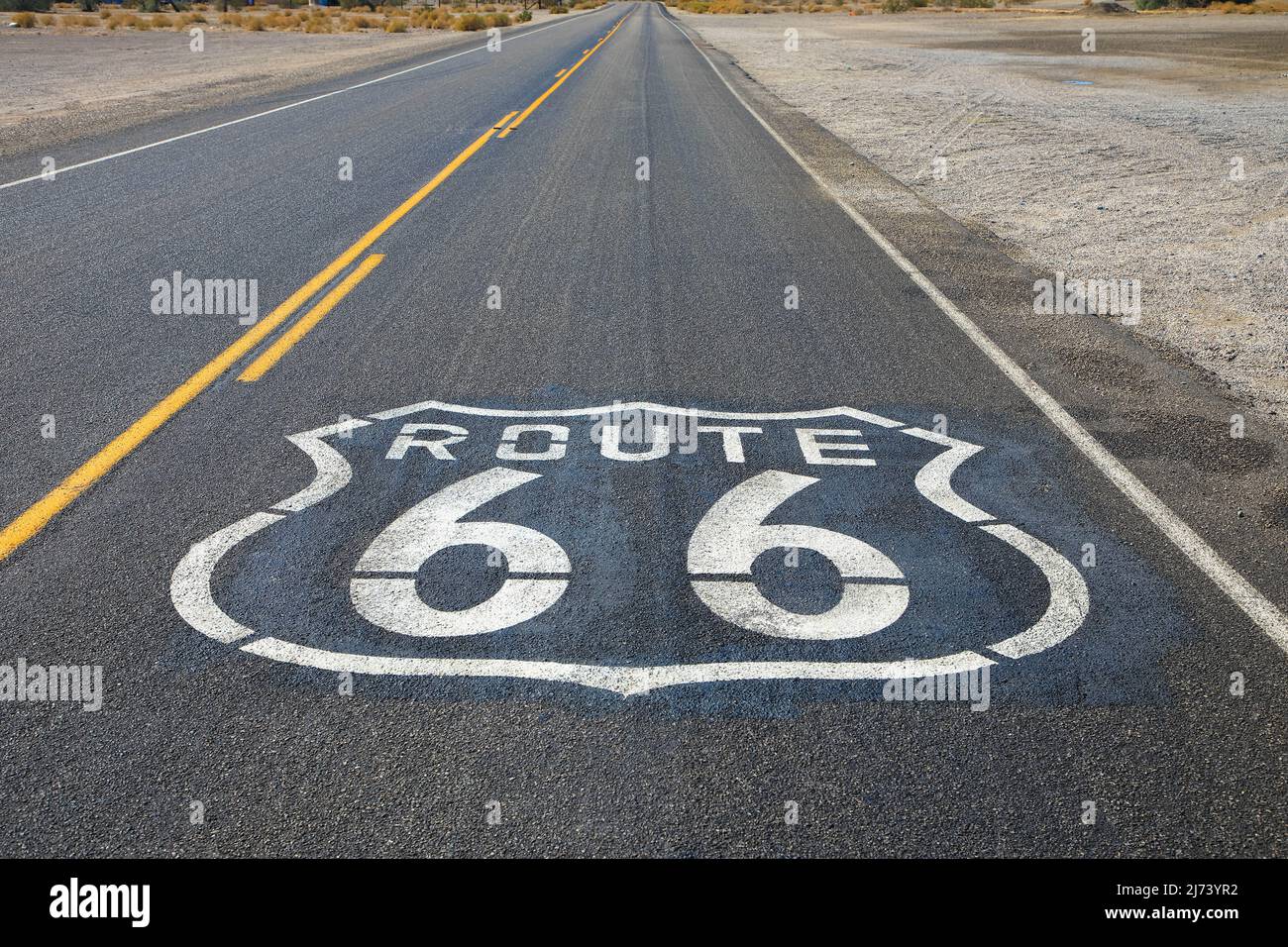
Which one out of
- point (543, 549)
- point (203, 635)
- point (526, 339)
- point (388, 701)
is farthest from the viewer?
point (526, 339)

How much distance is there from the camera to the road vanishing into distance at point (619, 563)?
9.18 feet

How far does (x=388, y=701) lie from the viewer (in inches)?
123

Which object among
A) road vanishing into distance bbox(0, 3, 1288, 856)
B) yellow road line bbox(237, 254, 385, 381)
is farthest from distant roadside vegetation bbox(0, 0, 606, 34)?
road vanishing into distance bbox(0, 3, 1288, 856)

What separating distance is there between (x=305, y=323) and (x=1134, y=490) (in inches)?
191

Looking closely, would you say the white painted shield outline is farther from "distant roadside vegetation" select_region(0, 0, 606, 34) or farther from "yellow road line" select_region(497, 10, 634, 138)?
"distant roadside vegetation" select_region(0, 0, 606, 34)

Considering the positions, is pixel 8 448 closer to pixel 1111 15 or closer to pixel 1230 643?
pixel 1230 643

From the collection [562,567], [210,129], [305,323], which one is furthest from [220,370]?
[210,129]

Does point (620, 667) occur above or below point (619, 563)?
below

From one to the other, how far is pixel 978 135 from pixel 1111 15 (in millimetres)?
56537

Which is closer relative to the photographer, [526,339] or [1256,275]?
[526,339]

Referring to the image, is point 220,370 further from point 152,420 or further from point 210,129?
point 210,129

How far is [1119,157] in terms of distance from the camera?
46.9ft
